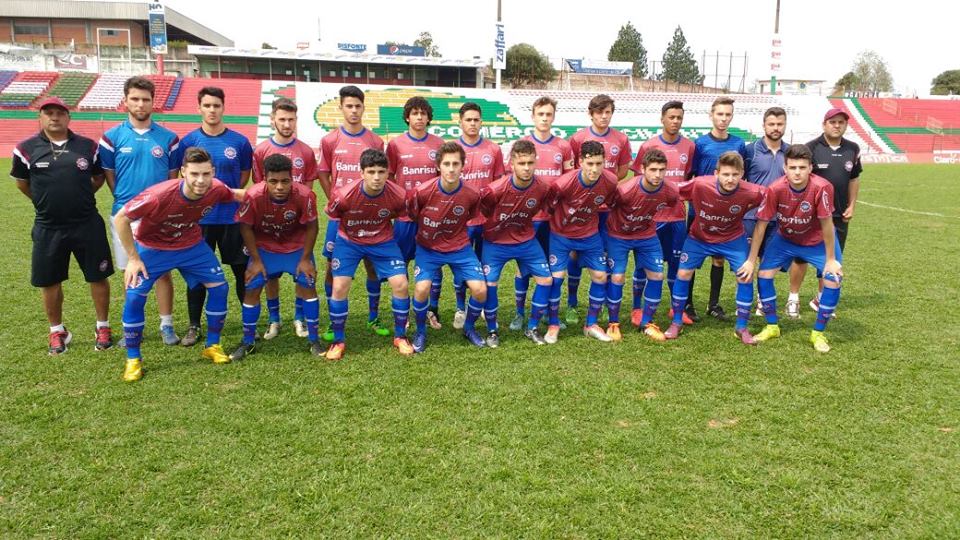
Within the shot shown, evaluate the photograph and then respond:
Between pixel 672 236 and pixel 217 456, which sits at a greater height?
pixel 672 236

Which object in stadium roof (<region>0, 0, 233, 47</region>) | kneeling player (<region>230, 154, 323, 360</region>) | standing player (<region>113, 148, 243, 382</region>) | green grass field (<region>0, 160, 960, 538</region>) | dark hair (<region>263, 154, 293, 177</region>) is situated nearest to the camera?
green grass field (<region>0, 160, 960, 538</region>)

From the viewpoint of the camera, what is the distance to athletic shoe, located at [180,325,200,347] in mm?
5328

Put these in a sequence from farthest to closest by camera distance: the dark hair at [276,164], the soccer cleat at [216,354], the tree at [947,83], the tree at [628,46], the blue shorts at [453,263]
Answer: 1. the tree at [628,46]
2. the tree at [947,83]
3. the blue shorts at [453,263]
4. the soccer cleat at [216,354]
5. the dark hair at [276,164]

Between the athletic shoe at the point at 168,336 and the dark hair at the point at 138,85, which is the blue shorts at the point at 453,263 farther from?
the dark hair at the point at 138,85

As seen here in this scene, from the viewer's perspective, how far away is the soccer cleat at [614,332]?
217 inches

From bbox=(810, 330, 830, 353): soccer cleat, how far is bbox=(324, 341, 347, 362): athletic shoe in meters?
3.92

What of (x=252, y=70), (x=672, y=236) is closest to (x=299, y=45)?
(x=252, y=70)

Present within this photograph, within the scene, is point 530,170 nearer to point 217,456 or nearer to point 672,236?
point 672,236

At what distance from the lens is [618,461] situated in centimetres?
348

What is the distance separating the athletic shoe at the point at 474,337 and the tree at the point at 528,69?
45623mm

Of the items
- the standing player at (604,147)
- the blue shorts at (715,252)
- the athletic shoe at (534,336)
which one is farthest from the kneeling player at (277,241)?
the blue shorts at (715,252)

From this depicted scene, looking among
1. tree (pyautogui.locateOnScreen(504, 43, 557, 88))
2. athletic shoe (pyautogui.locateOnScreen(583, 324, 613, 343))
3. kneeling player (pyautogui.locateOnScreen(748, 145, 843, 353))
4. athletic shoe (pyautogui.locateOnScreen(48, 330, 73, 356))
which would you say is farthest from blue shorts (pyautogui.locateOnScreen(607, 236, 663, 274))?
tree (pyautogui.locateOnScreen(504, 43, 557, 88))

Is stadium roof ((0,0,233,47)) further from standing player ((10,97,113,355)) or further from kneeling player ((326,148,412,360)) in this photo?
kneeling player ((326,148,412,360))

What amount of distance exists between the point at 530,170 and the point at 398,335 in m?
1.76
